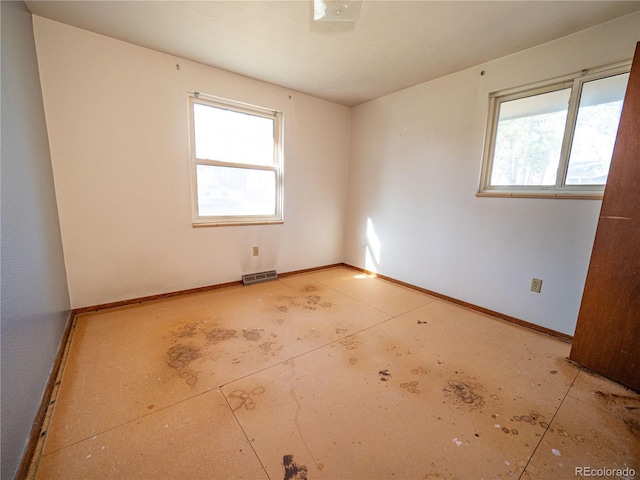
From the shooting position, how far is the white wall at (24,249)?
100 cm

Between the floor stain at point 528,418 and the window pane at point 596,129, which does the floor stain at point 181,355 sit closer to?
the floor stain at point 528,418

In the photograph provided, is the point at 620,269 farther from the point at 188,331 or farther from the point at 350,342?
the point at 188,331

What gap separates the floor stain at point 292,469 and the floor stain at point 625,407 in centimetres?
162

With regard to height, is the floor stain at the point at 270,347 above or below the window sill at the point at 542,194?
below

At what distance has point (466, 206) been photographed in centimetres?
258

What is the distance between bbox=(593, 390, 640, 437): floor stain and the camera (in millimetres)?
1286

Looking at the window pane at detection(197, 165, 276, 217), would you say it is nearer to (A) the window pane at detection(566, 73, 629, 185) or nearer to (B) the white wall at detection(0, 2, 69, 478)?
(B) the white wall at detection(0, 2, 69, 478)

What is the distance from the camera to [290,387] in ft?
4.83

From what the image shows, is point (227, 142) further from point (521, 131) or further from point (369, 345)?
point (521, 131)

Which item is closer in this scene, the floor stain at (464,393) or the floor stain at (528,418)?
the floor stain at (528,418)

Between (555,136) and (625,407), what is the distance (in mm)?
1915

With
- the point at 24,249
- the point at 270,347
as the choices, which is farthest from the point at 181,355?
the point at 24,249

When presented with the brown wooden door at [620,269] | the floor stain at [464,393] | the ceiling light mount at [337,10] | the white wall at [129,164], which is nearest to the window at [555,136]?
the brown wooden door at [620,269]

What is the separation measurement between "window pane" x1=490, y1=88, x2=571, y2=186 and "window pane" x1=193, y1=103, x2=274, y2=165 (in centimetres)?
249
